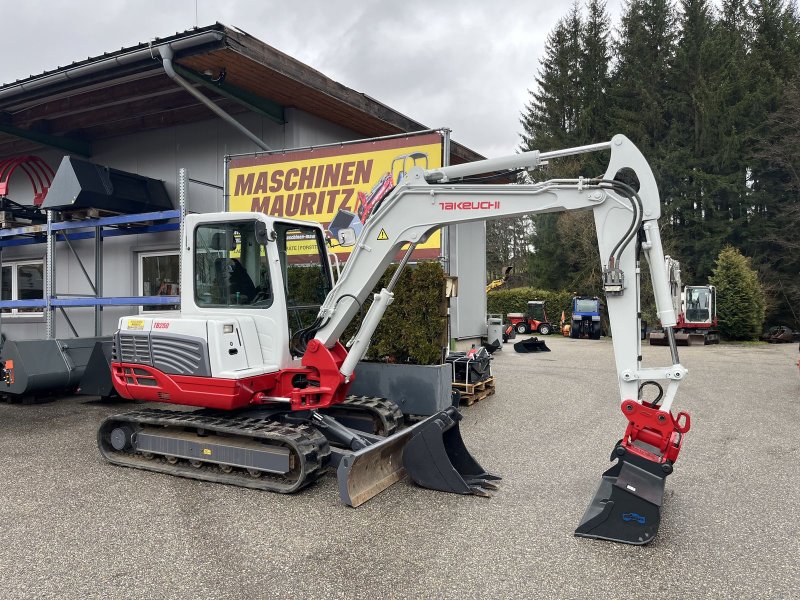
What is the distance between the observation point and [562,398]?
9.52 meters

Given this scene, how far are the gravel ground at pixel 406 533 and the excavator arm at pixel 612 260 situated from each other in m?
0.32

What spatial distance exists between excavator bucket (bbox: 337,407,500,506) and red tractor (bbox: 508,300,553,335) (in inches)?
903

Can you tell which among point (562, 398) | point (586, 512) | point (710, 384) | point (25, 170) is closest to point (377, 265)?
point (586, 512)

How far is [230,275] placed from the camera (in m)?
5.55

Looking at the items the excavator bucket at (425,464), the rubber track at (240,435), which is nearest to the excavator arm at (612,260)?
the rubber track at (240,435)

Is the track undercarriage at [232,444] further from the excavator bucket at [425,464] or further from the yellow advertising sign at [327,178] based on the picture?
the yellow advertising sign at [327,178]

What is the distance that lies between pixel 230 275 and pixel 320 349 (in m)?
1.12

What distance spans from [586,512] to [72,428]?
6.07 metres

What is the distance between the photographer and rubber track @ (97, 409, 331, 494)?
4773mm

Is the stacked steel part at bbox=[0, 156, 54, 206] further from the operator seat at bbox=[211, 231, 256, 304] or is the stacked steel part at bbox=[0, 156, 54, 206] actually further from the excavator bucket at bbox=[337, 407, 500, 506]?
the excavator bucket at bbox=[337, 407, 500, 506]

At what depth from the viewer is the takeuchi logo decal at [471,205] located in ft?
15.3

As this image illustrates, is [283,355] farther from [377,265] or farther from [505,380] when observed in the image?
[505,380]

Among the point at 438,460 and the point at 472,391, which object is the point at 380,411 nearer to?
the point at 438,460

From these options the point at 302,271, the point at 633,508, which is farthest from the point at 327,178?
the point at 633,508
